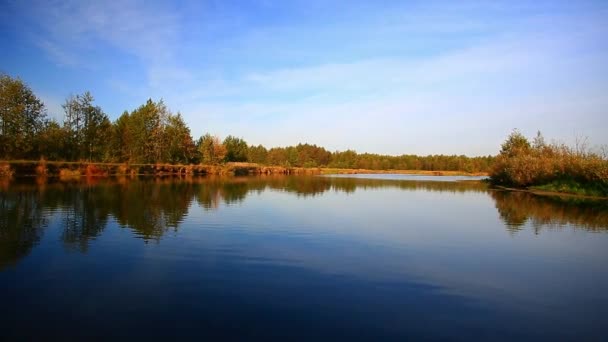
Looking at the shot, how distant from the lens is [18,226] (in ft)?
53.6

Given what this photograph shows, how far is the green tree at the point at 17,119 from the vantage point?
53.8 meters

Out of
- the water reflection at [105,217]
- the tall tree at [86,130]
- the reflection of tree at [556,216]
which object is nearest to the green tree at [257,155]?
the tall tree at [86,130]

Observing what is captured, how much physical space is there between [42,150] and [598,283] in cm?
7040

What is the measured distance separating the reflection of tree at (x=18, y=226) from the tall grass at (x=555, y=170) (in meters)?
46.3

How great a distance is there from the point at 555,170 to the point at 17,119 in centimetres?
7675

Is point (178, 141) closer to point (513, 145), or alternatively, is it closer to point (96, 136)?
point (96, 136)

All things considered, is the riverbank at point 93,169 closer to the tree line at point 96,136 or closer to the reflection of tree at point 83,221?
the tree line at point 96,136

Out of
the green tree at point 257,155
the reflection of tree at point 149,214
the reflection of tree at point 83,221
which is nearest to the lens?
the reflection of tree at point 83,221

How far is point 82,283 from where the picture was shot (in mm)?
9680

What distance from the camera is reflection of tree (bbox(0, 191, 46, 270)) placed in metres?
12.3

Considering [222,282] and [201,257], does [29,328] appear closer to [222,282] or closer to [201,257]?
[222,282]

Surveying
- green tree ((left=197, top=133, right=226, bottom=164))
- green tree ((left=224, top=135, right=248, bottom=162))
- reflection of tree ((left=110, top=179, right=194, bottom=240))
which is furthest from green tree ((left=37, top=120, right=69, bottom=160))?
green tree ((left=224, top=135, right=248, bottom=162))

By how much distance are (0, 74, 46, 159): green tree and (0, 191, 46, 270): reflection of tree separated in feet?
119

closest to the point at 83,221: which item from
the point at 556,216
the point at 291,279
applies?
the point at 291,279
